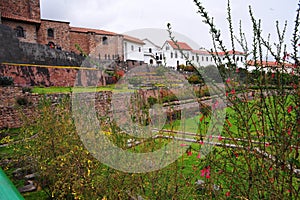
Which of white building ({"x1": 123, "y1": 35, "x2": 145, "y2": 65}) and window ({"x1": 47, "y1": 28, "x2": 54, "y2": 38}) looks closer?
window ({"x1": 47, "y1": 28, "x2": 54, "y2": 38})

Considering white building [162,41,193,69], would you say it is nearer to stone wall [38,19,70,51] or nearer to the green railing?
the green railing

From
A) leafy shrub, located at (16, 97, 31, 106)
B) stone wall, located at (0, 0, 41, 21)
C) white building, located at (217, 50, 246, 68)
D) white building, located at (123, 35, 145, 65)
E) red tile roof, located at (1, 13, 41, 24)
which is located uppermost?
stone wall, located at (0, 0, 41, 21)

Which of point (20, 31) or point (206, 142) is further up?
point (20, 31)

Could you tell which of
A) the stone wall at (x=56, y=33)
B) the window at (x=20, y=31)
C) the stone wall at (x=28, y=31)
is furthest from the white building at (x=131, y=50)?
the window at (x=20, y=31)

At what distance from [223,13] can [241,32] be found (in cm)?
24

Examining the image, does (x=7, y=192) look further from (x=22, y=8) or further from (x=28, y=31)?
(x=22, y=8)

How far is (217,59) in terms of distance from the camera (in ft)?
5.31

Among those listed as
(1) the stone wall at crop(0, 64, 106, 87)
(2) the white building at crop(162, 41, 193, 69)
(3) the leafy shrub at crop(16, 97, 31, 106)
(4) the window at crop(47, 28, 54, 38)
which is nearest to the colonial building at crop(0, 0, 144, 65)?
(4) the window at crop(47, 28, 54, 38)

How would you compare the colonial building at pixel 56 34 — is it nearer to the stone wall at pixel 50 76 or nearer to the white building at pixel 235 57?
the stone wall at pixel 50 76

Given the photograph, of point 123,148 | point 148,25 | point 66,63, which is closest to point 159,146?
point 123,148

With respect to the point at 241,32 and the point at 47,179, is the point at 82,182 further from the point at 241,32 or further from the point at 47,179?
the point at 241,32

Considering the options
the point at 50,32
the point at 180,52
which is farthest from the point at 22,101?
the point at 50,32

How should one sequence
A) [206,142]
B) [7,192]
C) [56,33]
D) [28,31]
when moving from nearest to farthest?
[7,192], [206,142], [28,31], [56,33]

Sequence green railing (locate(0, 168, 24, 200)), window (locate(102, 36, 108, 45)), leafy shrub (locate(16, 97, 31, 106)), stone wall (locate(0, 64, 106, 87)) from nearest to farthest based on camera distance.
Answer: green railing (locate(0, 168, 24, 200)) < leafy shrub (locate(16, 97, 31, 106)) < stone wall (locate(0, 64, 106, 87)) < window (locate(102, 36, 108, 45))
